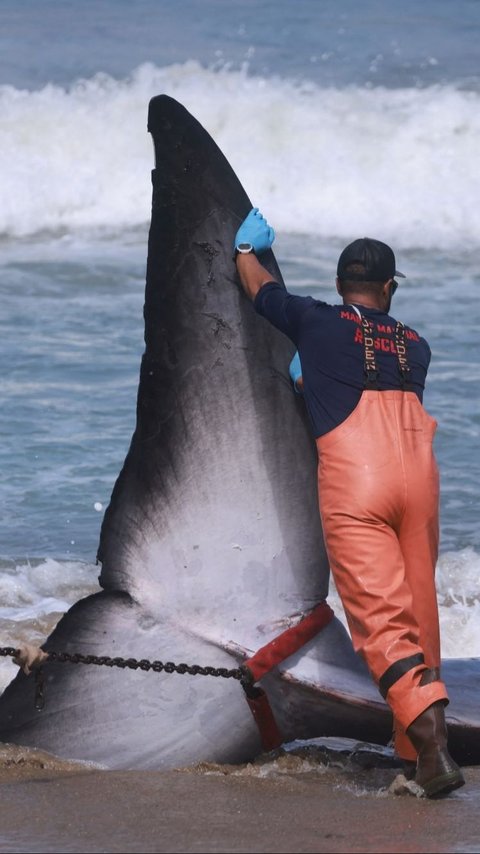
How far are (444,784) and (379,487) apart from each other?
84cm

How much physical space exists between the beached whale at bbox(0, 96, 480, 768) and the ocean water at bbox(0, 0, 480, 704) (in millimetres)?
1472

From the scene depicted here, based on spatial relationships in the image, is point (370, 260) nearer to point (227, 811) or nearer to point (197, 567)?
point (197, 567)

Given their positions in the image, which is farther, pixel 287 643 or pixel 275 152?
pixel 275 152

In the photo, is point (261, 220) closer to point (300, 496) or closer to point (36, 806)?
point (300, 496)

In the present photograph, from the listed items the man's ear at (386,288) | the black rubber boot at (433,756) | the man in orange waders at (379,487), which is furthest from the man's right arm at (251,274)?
the black rubber boot at (433,756)

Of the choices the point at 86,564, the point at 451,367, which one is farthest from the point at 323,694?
the point at 451,367

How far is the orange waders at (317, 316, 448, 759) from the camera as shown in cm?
404

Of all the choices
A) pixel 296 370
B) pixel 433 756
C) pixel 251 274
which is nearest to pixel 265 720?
pixel 433 756

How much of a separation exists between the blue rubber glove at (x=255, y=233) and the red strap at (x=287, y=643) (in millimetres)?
1109

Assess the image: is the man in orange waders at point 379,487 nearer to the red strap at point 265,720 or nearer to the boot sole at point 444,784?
the boot sole at point 444,784

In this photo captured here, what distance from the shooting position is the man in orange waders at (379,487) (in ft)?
13.2

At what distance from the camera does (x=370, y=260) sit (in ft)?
14.7

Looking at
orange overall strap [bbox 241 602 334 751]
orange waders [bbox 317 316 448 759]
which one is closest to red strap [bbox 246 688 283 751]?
orange overall strap [bbox 241 602 334 751]

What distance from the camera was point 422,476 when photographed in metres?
4.21
